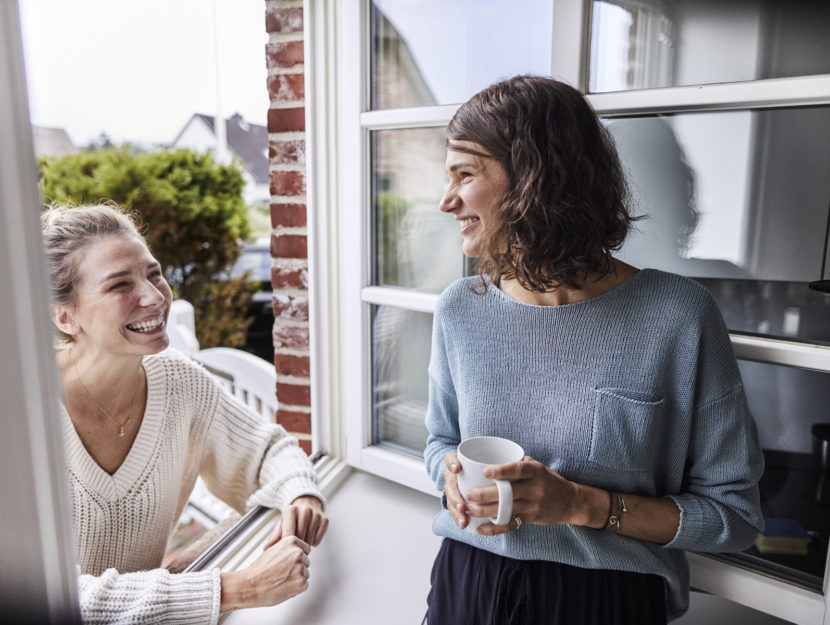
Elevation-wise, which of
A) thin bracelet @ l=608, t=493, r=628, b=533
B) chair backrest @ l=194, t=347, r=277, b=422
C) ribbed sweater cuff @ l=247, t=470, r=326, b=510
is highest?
thin bracelet @ l=608, t=493, r=628, b=533

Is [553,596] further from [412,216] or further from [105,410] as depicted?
[105,410]

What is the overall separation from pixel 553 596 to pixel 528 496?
247 mm

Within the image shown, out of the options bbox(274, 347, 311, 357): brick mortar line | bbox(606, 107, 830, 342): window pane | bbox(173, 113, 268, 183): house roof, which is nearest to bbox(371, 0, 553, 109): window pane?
bbox(606, 107, 830, 342): window pane

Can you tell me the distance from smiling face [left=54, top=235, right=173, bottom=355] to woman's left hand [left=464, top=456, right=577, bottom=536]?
2.66 ft

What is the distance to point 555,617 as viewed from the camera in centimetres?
97

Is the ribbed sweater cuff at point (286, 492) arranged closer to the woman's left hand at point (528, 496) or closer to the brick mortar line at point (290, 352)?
the brick mortar line at point (290, 352)

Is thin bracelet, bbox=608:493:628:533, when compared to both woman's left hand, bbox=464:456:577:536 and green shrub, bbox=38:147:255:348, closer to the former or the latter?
woman's left hand, bbox=464:456:577:536

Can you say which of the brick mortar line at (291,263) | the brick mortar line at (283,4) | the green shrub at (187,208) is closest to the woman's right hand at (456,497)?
the brick mortar line at (291,263)

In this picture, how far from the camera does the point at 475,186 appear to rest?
3.29 feet

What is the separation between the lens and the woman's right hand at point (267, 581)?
109 cm

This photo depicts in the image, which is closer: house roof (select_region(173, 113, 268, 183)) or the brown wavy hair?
the brown wavy hair

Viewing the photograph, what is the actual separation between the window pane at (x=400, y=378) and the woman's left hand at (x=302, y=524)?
0.35m

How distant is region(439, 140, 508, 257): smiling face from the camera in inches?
39.1

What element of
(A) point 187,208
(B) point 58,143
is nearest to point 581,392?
(A) point 187,208
